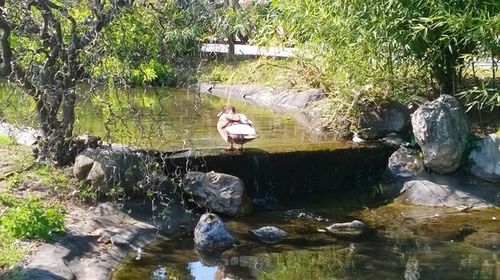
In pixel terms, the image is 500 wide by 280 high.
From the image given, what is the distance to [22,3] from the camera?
24.2 ft

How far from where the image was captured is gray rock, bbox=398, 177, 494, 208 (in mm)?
9180

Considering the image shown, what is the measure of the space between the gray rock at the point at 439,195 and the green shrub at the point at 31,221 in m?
4.52

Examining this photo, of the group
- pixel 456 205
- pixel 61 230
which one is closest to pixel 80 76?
pixel 61 230

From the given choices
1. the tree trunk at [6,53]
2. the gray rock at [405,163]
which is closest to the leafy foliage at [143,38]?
the tree trunk at [6,53]

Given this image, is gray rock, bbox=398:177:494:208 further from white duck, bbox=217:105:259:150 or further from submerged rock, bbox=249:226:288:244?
submerged rock, bbox=249:226:288:244

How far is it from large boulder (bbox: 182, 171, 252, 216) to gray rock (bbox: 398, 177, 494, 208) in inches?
87.9

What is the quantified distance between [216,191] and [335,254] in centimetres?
169

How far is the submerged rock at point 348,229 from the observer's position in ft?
26.5

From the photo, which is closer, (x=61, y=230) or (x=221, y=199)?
(x=61, y=230)

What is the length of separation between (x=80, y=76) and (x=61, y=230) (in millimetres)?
1909

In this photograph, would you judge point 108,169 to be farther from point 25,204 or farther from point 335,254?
point 335,254

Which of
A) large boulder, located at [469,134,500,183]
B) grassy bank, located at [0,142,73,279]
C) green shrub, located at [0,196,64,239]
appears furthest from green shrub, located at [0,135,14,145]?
large boulder, located at [469,134,500,183]

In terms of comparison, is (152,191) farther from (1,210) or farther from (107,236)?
(1,210)

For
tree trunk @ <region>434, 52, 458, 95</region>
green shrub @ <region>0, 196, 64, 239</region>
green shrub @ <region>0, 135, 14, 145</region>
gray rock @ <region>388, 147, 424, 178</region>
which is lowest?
green shrub @ <region>0, 196, 64, 239</region>
